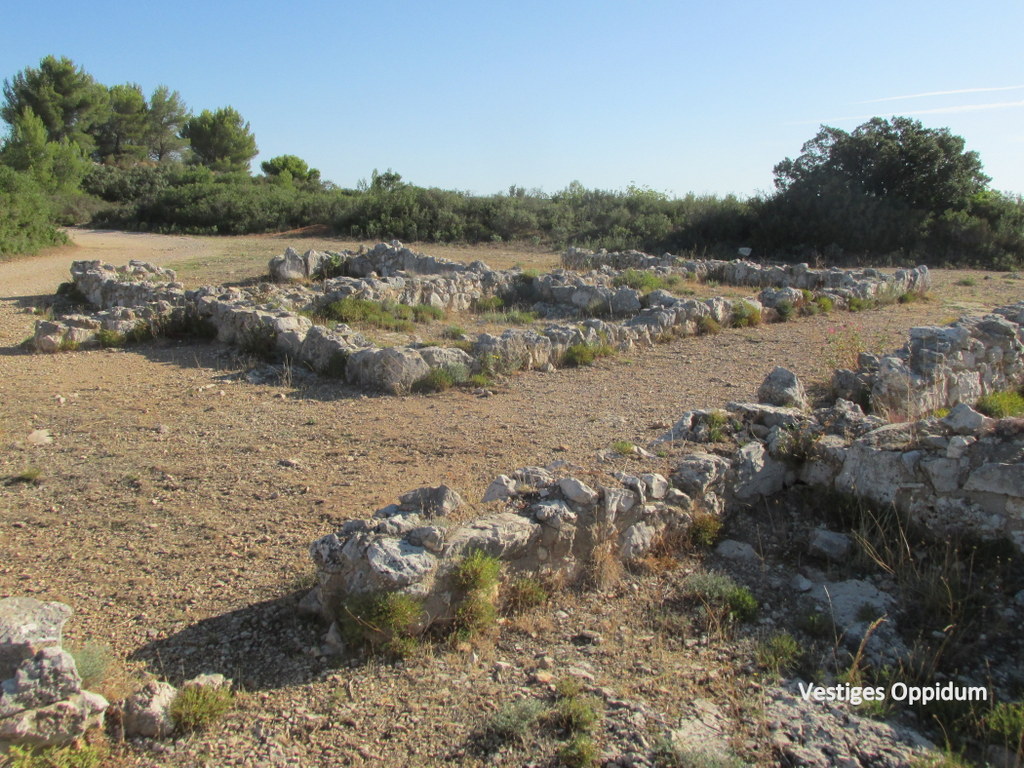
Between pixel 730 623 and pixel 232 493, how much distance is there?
404 centimetres

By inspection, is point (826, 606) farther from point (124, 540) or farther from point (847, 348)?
point (847, 348)

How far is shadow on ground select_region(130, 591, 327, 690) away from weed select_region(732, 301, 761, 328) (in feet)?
36.1

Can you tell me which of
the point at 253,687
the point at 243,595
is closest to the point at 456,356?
the point at 243,595

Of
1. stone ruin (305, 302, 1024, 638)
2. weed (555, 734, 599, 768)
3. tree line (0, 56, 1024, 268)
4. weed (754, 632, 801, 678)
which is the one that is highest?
tree line (0, 56, 1024, 268)

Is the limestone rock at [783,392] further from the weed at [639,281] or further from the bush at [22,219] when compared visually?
the bush at [22,219]

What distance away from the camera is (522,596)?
4750 mm

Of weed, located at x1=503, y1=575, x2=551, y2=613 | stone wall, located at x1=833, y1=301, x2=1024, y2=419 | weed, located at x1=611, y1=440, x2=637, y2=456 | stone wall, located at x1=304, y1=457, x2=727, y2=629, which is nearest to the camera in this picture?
stone wall, located at x1=304, y1=457, x2=727, y2=629

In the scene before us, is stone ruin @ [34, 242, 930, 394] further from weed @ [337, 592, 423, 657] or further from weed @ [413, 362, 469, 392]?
weed @ [337, 592, 423, 657]

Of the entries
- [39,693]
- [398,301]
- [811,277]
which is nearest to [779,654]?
[39,693]

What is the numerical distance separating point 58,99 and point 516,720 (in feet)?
178

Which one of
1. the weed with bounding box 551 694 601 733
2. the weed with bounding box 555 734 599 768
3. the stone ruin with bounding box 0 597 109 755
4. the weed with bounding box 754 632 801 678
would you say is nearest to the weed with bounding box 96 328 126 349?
the stone ruin with bounding box 0 597 109 755

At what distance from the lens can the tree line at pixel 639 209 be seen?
2612 cm

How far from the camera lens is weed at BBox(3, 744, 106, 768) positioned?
10.7 ft

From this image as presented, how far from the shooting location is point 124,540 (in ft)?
17.8
